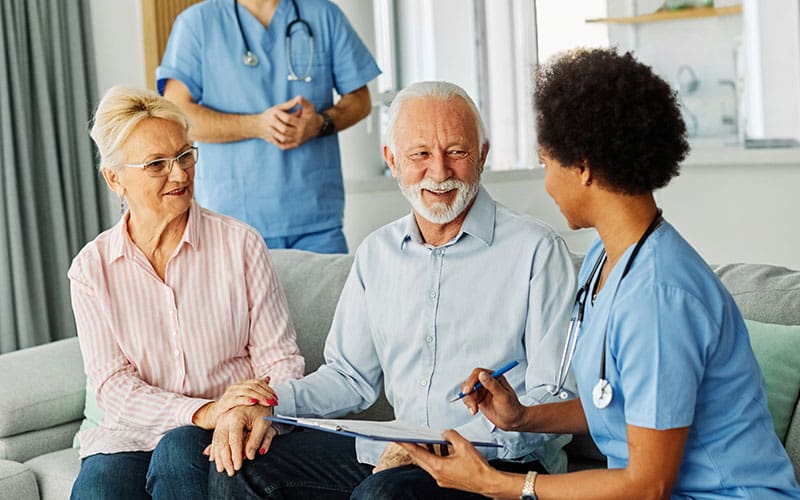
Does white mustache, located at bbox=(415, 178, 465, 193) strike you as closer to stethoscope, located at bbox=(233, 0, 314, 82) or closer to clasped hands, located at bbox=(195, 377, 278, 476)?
clasped hands, located at bbox=(195, 377, 278, 476)

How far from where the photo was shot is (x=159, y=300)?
2.22 metres

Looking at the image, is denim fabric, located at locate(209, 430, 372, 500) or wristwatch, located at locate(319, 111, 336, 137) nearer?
denim fabric, located at locate(209, 430, 372, 500)

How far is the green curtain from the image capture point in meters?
4.39

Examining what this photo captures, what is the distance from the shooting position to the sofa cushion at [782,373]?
197 centimetres

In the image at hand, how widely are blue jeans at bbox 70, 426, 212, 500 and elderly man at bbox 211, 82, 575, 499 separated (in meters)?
0.08

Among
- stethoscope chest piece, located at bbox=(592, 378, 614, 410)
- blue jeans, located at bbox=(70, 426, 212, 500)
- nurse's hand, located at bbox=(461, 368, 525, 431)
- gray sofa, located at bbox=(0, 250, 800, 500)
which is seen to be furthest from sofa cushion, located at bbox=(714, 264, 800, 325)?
blue jeans, located at bbox=(70, 426, 212, 500)

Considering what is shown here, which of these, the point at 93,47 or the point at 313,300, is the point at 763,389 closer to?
the point at 313,300

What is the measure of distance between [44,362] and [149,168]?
843mm

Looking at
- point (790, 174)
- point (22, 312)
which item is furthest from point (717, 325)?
point (22, 312)

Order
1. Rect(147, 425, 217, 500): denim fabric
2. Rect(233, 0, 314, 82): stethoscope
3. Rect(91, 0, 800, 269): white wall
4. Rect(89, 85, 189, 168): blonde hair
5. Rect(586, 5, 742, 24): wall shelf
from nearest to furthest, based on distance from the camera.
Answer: Rect(147, 425, 217, 500): denim fabric, Rect(89, 85, 189, 168): blonde hair, Rect(233, 0, 314, 82): stethoscope, Rect(91, 0, 800, 269): white wall, Rect(586, 5, 742, 24): wall shelf

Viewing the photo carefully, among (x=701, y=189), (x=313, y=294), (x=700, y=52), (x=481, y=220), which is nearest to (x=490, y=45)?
(x=700, y=52)

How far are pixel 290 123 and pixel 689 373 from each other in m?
1.94

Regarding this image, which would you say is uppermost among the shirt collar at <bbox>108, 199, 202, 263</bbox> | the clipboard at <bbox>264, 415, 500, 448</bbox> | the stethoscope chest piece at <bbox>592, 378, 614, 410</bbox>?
the shirt collar at <bbox>108, 199, 202, 263</bbox>

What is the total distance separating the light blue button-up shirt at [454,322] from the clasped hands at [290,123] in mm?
1056
